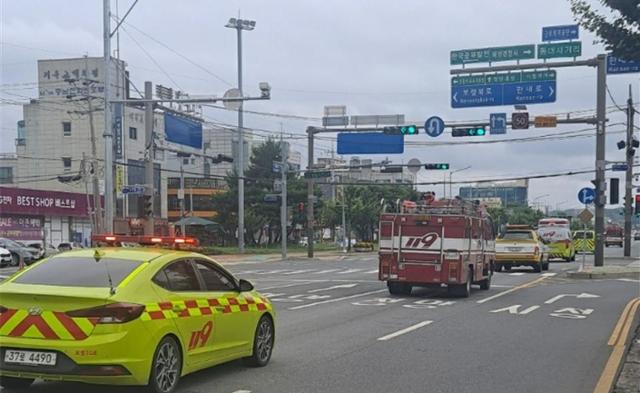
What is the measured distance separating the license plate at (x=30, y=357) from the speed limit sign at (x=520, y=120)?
25.0 m

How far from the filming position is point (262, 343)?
9.07 metres

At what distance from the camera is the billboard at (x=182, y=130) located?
36281 millimetres

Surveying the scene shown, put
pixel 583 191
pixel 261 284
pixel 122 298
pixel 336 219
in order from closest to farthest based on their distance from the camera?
pixel 122 298 < pixel 261 284 < pixel 583 191 < pixel 336 219

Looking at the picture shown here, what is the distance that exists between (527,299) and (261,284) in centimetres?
884

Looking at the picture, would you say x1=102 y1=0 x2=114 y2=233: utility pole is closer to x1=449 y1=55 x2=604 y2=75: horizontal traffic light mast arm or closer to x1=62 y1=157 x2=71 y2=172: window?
x1=449 y1=55 x2=604 y2=75: horizontal traffic light mast arm

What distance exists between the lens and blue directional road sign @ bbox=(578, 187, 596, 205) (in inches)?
1141

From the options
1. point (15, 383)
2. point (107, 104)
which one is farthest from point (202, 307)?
point (107, 104)

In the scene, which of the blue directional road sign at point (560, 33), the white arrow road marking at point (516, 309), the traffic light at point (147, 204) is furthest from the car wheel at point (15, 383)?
the traffic light at point (147, 204)

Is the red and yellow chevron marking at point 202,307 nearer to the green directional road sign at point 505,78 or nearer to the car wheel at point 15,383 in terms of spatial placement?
the car wheel at point 15,383

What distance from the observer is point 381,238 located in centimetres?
1894

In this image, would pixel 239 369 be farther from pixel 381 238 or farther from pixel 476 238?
pixel 476 238

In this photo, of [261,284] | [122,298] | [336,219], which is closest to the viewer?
[122,298]

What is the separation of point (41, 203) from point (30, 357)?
156ft

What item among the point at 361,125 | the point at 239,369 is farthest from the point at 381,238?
the point at 361,125
